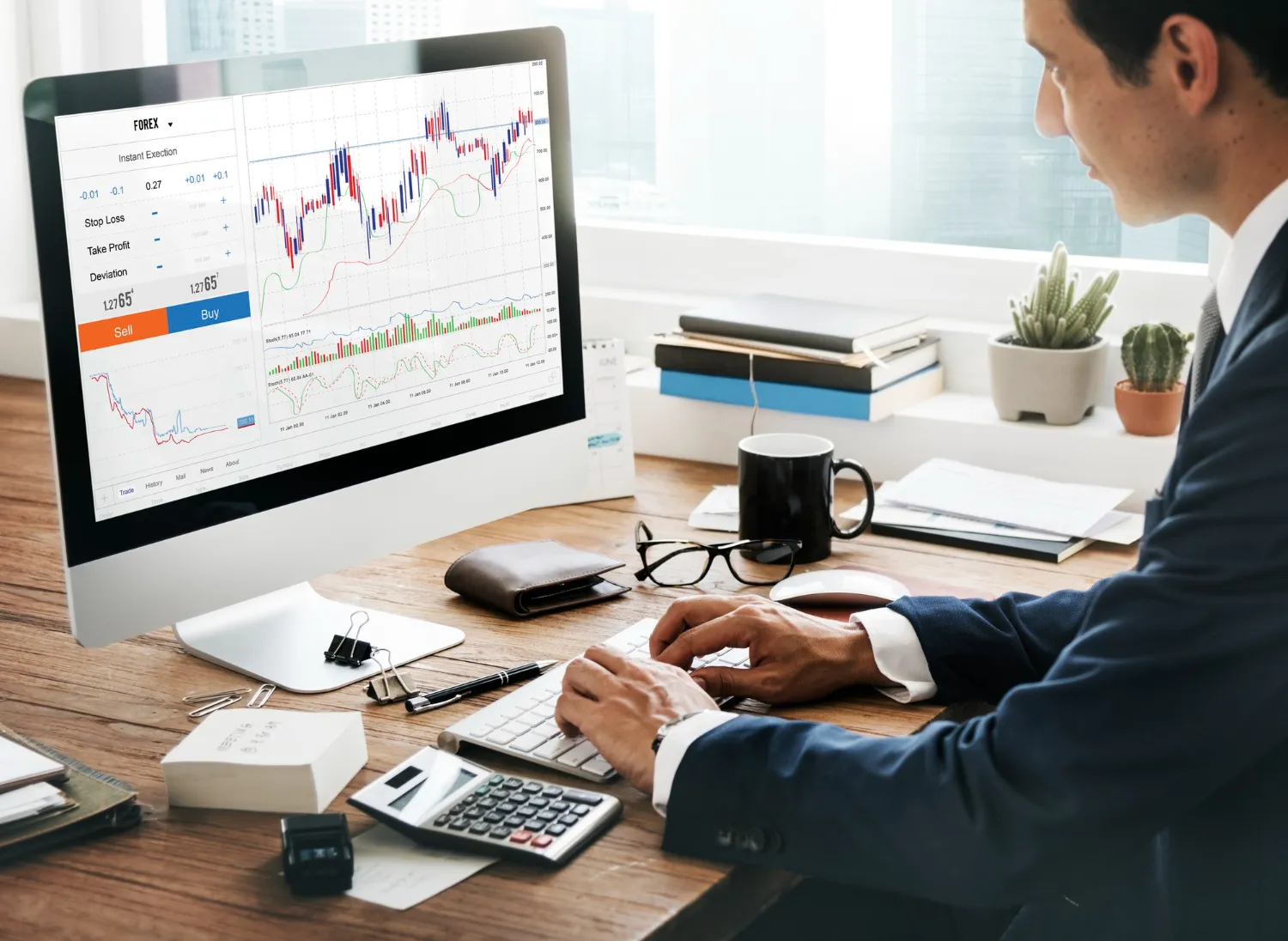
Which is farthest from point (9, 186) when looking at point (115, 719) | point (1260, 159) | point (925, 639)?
point (1260, 159)

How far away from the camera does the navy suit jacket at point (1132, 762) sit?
864mm

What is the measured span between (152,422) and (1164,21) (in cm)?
79

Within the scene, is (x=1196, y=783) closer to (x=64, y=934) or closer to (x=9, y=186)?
(x=64, y=934)

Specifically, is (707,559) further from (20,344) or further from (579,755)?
(20,344)

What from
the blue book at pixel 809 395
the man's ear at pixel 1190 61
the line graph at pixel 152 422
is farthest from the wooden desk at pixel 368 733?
the man's ear at pixel 1190 61

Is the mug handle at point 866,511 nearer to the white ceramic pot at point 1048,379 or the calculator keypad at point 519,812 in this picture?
the white ceramic pot at point 1048,379

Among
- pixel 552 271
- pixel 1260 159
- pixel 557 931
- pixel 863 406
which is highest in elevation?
pixel 1260 159

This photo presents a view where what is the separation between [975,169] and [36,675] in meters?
1.43

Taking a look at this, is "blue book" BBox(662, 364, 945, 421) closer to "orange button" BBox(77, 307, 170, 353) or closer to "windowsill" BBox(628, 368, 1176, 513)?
"windowsill" BBox(628, 368, 1176, 513)

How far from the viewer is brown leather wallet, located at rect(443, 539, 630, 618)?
57.3 inches

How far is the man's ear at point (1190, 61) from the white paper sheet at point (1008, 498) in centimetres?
75

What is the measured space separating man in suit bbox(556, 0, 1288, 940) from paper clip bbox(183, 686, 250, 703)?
0.30 metres

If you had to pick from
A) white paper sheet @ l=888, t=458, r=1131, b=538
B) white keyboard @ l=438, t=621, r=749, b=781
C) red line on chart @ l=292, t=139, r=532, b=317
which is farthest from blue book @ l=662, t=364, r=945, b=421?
white keyboard @ l=438, t=621, r=749, b=781

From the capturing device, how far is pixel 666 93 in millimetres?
2312
